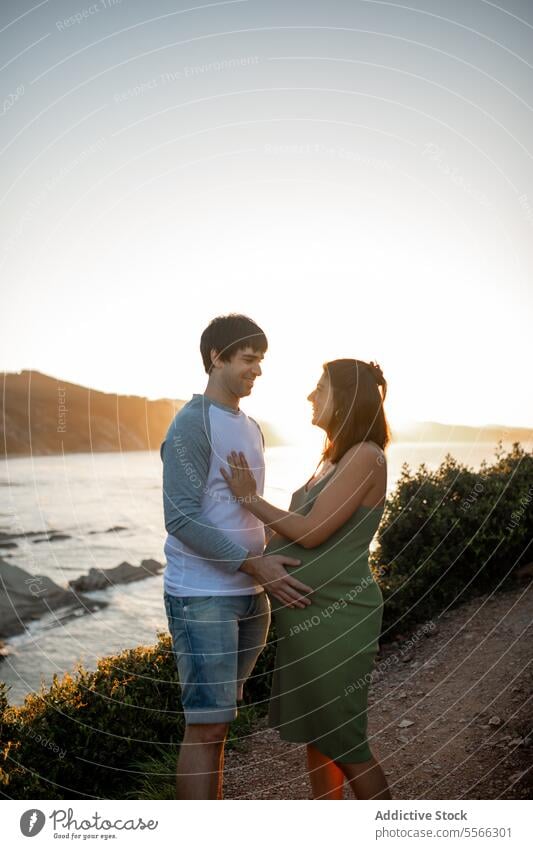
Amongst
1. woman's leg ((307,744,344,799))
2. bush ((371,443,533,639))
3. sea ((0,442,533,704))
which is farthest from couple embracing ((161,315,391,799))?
bush ((371,443,533,639))

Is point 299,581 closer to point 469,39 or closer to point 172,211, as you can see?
point 172,211

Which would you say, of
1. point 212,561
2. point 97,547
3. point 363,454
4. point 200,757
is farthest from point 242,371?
point 97,547

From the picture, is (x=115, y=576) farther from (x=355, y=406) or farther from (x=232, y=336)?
(x=355, y=406)

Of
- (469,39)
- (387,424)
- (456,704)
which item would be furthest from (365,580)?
(469,39)

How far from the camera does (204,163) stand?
4965 mm

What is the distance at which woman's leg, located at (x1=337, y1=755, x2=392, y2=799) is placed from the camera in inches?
125

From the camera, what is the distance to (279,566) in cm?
324

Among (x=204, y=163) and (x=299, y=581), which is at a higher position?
(x=204, y=163)

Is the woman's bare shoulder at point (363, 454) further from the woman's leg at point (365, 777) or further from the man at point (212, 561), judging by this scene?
the woman's leg at point (365, 777)

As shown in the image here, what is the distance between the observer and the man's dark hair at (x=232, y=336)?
3.30 meters

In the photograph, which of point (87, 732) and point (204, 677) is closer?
point (204, 677)

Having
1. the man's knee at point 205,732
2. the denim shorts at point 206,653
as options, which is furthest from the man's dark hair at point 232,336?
the man's knee at point 205,732

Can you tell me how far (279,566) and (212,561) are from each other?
31 cm
